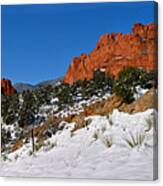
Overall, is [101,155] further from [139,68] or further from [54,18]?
[54,18]

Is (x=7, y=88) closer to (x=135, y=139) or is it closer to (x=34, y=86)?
(x=34, y=86)

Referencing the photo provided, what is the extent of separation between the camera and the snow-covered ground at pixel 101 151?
3.01m

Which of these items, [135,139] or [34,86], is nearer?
[135,139]

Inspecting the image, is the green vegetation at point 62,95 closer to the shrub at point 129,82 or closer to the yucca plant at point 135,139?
the shrub at point 129,82

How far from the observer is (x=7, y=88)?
3174mm

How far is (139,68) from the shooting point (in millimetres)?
3027

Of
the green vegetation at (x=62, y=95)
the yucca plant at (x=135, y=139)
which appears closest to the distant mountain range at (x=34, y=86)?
the green vegetation at (x=62, y=95)

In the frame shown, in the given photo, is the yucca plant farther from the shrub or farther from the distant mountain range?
the distant mountain range

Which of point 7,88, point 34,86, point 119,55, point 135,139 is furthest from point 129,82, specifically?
point 7,88

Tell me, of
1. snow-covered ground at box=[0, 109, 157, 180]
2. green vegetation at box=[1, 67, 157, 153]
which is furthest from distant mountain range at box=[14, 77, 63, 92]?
snow-covered ground at box=[0, 109, 157, 180]

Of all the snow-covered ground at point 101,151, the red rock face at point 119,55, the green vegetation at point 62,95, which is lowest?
the snow-covered ground at point 101,151

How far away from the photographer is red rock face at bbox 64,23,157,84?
3.01 m

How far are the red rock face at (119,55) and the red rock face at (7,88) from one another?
0.73 feet

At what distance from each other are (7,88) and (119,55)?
0.47 meters
